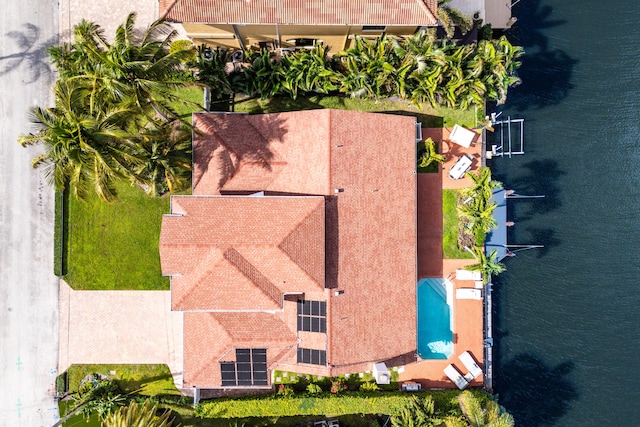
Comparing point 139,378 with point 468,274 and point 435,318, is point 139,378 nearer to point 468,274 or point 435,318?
point 435,318

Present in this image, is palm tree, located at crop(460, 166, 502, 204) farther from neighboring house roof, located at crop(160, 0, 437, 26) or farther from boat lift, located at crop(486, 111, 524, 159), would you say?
neighboring house roof, located at crop(160, 0, 437, 26)

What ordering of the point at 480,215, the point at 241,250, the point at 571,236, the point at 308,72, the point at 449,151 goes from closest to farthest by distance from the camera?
the point at 241,250, the point at 308,72, the point at 480,215, the point at 449,151, the point at 571,236

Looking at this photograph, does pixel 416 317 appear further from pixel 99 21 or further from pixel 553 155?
pixel 99 21

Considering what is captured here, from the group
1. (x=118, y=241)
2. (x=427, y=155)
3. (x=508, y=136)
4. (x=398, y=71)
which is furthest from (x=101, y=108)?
(x=508, y=136)

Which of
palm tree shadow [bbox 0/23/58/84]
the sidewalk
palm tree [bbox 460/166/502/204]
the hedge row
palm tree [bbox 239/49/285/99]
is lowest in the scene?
the hedge row

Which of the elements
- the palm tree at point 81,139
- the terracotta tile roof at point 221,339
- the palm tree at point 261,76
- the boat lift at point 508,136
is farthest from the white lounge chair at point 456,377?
the palm tree at point 81,139

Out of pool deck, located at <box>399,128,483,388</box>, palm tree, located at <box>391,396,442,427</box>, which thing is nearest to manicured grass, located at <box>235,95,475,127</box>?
pool deck, located at <box>399,128,483,388</box>

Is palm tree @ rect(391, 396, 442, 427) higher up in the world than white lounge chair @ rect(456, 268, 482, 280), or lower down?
lower down
